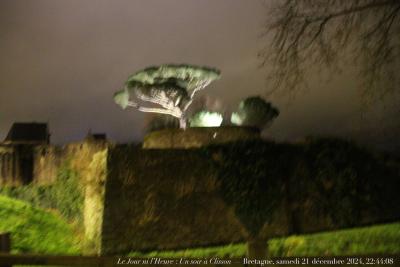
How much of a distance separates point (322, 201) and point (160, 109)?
48.9ft

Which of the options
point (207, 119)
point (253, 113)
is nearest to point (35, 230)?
point (207, 119)

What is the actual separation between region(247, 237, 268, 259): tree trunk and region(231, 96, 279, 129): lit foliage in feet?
52.3

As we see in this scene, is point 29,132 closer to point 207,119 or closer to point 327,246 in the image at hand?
point 207,119

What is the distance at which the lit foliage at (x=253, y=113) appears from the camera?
21016 millimetres

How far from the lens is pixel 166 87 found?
2467 centimetres

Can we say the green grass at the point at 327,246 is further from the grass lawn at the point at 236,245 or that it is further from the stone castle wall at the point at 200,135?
the stone castle wall at the point at 200,135

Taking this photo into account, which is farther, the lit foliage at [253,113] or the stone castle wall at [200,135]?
the lit foliage at [253,113]

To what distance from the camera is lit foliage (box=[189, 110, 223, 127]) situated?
21438 mm

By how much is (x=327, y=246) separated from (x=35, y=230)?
8.20m

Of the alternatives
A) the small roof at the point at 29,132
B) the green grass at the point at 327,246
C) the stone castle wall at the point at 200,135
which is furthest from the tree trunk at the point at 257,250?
the small roof at the point at 29,132

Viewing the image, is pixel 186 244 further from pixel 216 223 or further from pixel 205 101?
pixel 205 101

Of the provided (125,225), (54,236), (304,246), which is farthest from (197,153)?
(54,236)

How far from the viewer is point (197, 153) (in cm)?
1146

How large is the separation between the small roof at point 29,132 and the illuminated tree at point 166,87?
1322 centimetres
